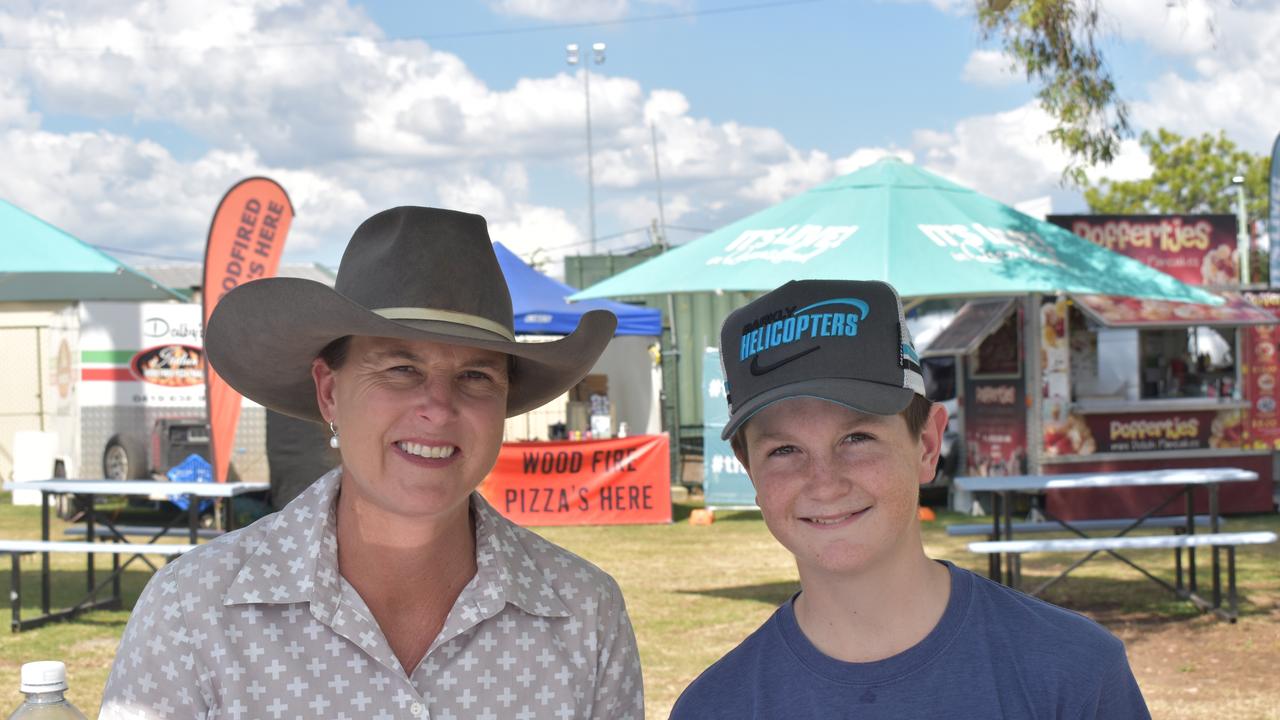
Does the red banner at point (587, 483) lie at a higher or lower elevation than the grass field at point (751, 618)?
higher

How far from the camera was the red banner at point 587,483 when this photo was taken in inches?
518

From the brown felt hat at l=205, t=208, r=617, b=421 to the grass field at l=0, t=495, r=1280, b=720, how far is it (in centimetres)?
393

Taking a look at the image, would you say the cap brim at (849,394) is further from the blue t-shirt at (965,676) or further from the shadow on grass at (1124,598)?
the shadow on grass at (1124,598)

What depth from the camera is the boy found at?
69.6 inches

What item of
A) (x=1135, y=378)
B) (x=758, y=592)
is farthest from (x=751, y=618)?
(x=1135, y=378)

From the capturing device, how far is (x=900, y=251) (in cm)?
719

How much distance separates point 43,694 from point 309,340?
826 mm

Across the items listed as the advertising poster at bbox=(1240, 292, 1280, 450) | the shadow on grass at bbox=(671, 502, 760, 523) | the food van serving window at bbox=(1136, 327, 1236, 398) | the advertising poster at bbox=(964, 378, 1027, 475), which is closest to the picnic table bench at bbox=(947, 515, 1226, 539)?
the advertising poster at bbox=(964, 378, 1027, 475)

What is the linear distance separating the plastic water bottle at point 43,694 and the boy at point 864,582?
47.5 inches

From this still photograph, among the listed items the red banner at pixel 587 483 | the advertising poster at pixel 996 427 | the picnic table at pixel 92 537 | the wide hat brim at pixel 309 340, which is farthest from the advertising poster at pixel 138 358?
the wide hat brim at pixel 309 340

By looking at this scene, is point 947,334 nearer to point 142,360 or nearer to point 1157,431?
point 1157,431

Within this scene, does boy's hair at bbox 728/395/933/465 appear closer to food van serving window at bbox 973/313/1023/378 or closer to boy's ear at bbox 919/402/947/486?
boy's ear at bbox 919/402/947/486

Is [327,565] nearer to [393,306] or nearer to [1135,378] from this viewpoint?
[393,306]

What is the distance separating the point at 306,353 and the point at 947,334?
40.4 feet
